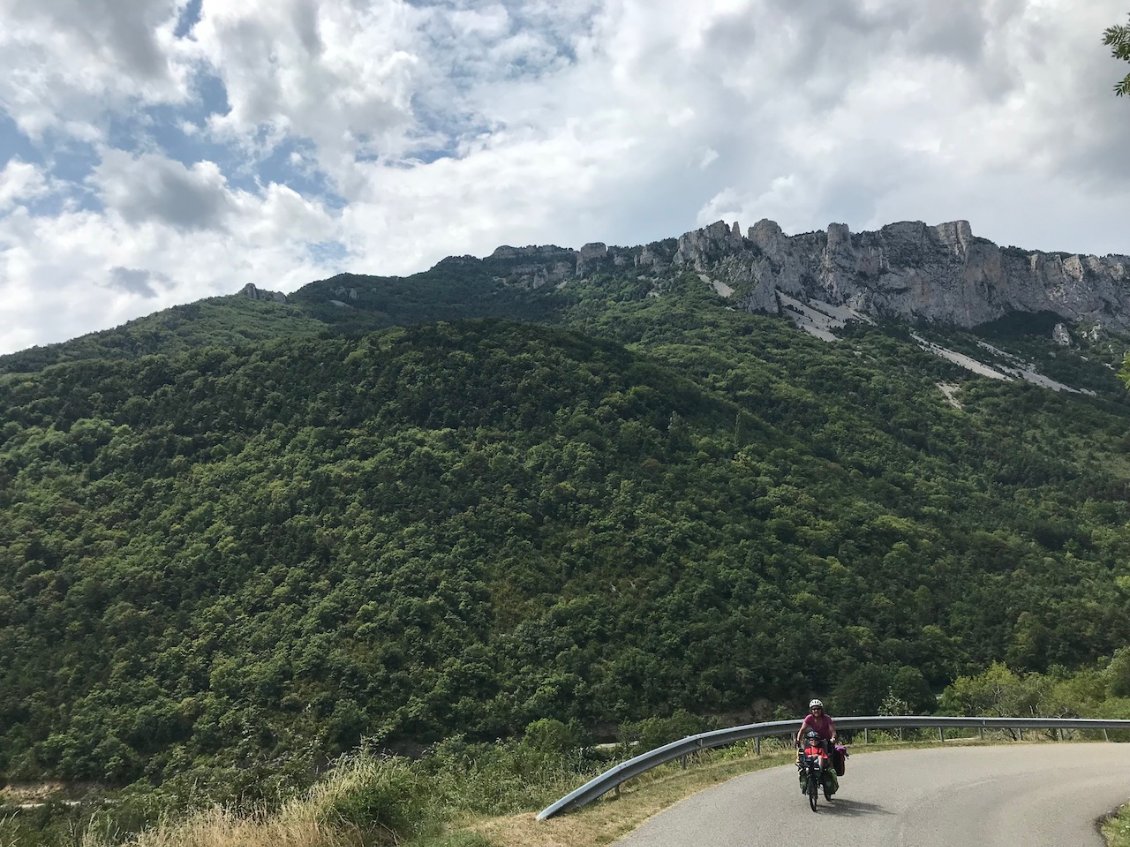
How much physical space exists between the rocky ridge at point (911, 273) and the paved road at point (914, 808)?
16865 centimetres

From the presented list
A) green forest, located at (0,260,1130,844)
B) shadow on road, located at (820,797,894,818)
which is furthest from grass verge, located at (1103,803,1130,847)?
green forest, located at (0,260,1130,844)

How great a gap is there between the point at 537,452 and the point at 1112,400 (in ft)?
452

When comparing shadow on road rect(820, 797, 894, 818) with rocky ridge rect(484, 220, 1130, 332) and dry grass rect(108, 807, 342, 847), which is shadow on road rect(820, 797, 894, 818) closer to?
dry grass rect(108, 807, 342, 847)

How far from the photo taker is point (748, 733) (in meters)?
15.0

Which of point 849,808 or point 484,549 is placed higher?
point 484,549

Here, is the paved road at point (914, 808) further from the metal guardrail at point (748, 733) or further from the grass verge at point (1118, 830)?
the metal guardrail at point (748, 733)

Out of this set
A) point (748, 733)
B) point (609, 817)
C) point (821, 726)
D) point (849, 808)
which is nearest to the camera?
point (609, 817)

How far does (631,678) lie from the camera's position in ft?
160

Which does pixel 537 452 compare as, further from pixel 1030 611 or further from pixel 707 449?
pixel 1030 611

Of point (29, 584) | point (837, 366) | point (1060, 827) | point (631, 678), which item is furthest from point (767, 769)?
point (837, 366)

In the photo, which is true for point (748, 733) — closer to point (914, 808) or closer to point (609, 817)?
point (914, 808)

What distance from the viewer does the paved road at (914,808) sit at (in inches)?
330

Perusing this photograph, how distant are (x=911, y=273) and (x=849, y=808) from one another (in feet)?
668

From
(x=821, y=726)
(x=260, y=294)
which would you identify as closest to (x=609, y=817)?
(x=821, y=726)
